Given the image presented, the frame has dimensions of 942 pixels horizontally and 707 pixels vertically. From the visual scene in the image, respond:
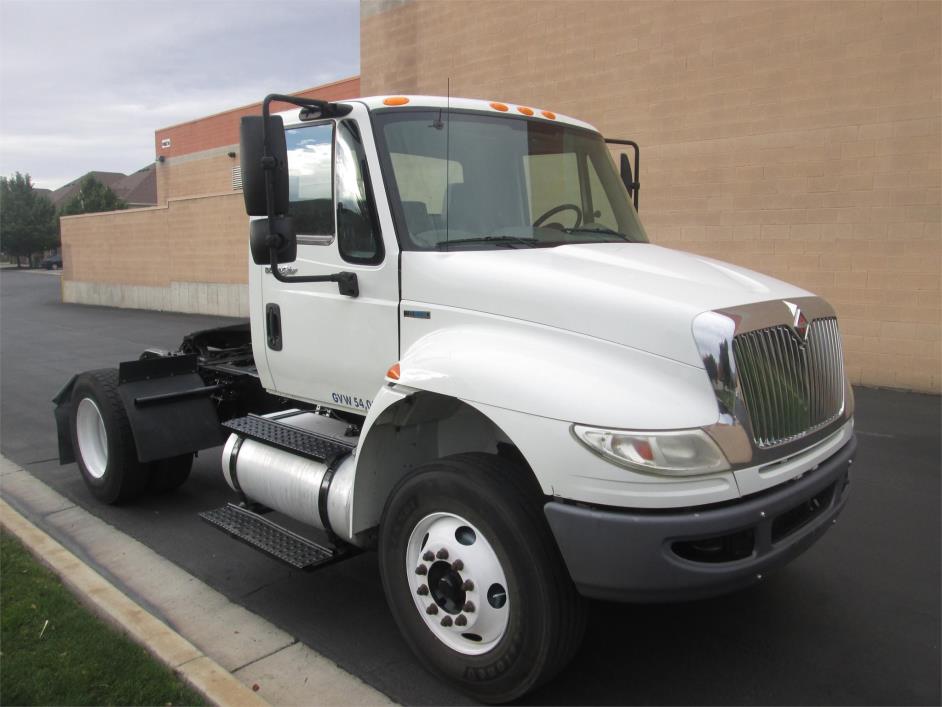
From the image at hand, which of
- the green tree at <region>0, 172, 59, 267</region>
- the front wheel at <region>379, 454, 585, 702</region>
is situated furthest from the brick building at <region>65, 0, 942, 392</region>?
the green tree at <region>0, 172, 59, 267</region>

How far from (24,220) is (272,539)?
79237 millimetres

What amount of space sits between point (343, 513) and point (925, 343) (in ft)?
28.4

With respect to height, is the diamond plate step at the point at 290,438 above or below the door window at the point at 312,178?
below

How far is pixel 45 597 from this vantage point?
14.0 ft

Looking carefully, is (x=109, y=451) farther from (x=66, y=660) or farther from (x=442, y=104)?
(x=442, y=104)

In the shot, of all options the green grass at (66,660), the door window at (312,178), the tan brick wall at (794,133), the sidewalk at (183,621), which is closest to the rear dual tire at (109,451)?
the sidewalk at (183,621)

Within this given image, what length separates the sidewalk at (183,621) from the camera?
11.3 ft

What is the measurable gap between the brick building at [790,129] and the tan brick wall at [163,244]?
11316 millimetres

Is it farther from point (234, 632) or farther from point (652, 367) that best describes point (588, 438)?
point (234, 632)

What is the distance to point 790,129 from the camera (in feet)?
34.2

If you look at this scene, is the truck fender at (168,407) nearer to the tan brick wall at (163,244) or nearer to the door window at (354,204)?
the door window at (354,204)

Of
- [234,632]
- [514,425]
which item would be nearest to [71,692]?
[234,632]

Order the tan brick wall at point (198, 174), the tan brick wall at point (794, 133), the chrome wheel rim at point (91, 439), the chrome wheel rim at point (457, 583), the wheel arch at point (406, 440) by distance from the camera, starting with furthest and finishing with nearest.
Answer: the tan brick wall at point (198, 174)
the tan brick wall at point (794, 133)
the chrome wheel rim at point (91, 439)
the wheel arch at point (406, 440)
the chrome wheel rim at point (457, 583)

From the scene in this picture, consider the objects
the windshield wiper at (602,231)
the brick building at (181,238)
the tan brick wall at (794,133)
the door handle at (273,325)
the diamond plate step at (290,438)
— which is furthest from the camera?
the brick building at (181,238)
